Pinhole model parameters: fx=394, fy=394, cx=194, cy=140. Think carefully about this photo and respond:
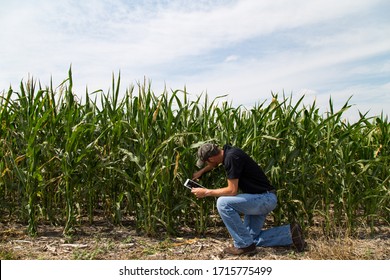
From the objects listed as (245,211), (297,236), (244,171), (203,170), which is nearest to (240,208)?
(245,211)

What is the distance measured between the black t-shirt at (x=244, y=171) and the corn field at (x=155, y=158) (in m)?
0.27

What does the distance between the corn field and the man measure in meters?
0.27

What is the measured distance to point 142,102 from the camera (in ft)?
13.4

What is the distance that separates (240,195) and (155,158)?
0.91 m

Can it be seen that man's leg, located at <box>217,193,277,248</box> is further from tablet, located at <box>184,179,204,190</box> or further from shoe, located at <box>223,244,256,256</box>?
tablet, located at <box>184,179,204,190</box>

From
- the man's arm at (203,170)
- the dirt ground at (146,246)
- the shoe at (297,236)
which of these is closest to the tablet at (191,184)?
the man's arm at (203,170)

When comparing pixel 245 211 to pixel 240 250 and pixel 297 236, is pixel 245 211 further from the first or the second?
pixel 297 236

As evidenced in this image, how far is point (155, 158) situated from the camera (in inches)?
153

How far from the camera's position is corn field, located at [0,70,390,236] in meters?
3.89

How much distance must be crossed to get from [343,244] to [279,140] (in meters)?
1.16

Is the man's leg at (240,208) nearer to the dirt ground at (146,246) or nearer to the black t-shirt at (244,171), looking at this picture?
the black t-shirt at (244,171)

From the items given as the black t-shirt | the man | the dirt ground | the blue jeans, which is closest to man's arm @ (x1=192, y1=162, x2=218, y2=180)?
the man

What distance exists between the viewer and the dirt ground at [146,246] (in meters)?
3.61

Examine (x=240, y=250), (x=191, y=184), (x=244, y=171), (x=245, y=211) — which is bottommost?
(x=240, y=250)
